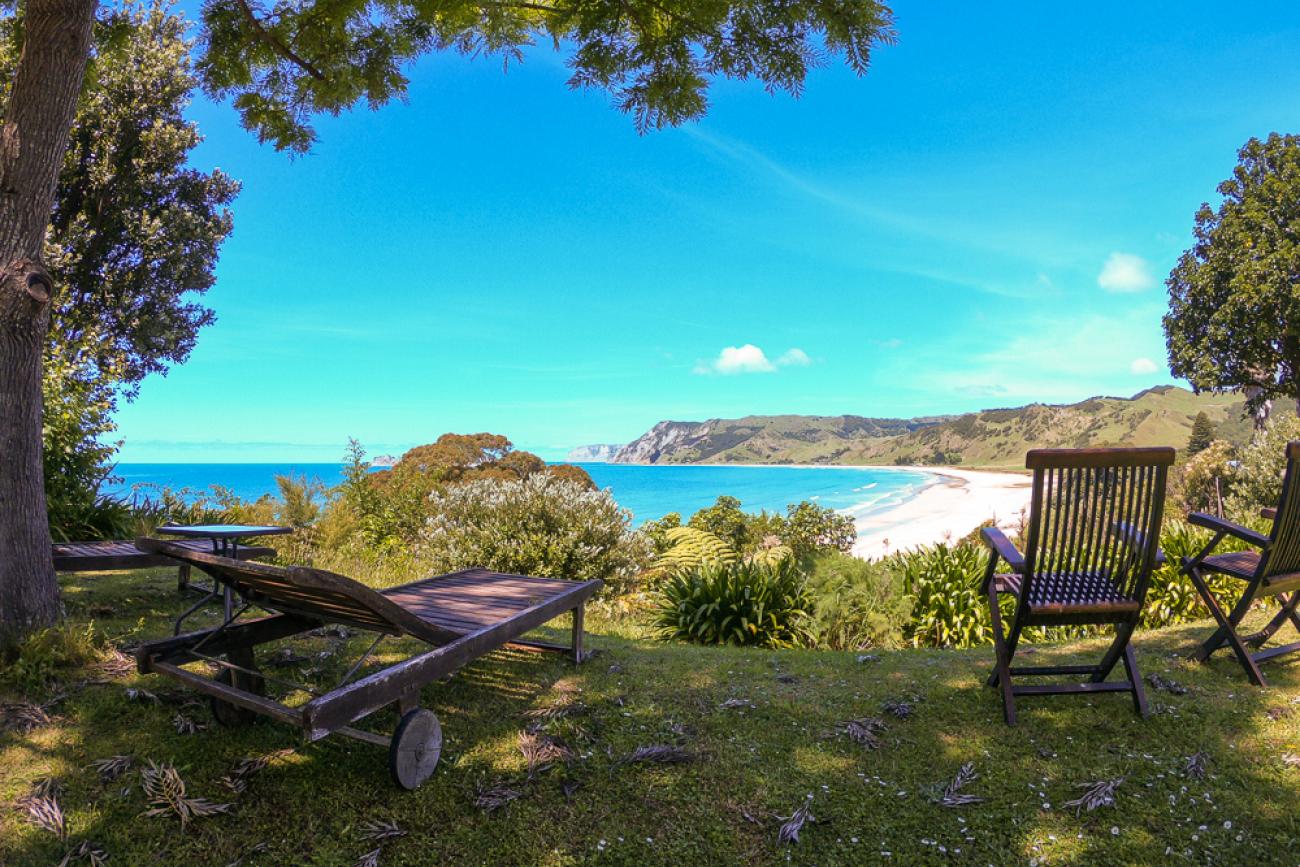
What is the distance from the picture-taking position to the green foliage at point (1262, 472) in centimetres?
1227

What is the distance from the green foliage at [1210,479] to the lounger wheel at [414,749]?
17675mm

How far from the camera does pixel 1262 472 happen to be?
12.6 meters

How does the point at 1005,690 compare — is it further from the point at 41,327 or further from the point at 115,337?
the point at 115,337

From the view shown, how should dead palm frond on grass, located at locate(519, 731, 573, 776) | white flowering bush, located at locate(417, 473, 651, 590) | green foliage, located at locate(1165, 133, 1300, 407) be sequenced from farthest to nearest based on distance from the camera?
1. green foliage, located at locate(1165, 133, 1300, 407)
2. white flowering bush, located at locate(417, 473, 651, 590)
3. dead palm frond on grass, located at locate(519, 731, 573, 776)

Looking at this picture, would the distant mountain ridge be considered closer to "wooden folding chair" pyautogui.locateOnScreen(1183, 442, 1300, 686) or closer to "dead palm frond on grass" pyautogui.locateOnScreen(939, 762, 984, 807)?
"wooden folding chair" pyautogui.locateOnScreen(1183, 442, 1300, 686)

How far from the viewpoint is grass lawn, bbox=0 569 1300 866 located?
2.40 meters

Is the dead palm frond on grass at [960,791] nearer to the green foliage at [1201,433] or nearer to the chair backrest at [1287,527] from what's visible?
the chair backrest at [1287,527]

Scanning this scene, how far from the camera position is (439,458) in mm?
16000

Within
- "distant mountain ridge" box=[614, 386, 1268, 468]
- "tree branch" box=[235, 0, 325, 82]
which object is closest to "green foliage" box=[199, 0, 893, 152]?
"tree branch" box=[235, 0, 325, 82]

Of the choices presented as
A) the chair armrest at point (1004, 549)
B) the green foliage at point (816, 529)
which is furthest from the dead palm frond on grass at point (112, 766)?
the green foliage at point (816, 529)

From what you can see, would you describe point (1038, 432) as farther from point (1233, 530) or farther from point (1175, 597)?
point (1233, 530)

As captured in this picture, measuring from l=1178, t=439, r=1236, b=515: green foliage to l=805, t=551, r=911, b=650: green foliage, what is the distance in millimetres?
12612

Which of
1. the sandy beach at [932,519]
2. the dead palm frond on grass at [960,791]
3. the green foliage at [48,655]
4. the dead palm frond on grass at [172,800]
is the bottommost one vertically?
the sandy beach at [932,519]

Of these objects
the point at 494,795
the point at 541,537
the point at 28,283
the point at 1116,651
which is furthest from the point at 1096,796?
the point at 541,537
